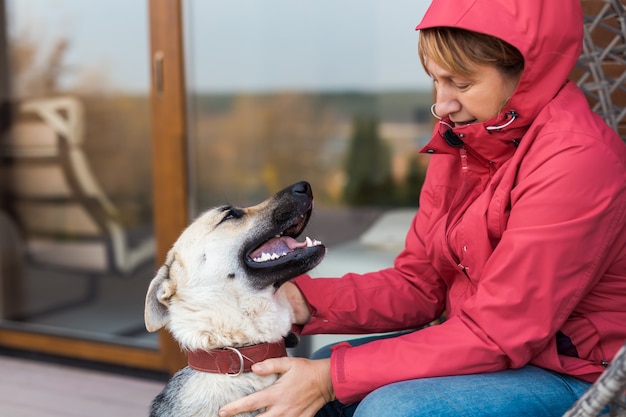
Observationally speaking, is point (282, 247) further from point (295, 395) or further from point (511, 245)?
point (511, 245)

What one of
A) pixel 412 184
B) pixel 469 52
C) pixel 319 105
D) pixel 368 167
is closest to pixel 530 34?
pixel 469 52

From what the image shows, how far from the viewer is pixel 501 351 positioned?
51.7 inches

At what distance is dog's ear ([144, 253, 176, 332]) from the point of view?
165 centimetres

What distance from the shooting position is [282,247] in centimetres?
171

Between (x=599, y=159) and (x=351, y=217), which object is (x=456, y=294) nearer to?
(x=599, y=159)

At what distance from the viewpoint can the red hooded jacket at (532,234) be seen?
1.27m

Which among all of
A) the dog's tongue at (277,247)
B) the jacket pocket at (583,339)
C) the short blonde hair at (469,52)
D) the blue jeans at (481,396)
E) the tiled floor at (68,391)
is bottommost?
the tiled floor at (68,391)

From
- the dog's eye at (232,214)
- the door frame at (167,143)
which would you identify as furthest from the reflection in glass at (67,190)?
the dog's eye at (232,214)

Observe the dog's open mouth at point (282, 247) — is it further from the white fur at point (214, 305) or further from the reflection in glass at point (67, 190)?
the reflection in glass at point (67, 190)

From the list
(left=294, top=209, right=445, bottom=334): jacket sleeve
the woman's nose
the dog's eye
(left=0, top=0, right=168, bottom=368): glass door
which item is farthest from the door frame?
the woman's nose

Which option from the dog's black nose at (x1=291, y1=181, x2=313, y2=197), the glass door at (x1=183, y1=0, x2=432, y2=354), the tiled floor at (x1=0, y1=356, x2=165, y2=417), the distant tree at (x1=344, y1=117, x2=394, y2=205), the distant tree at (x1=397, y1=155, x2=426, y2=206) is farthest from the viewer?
the distant tree at (x1=344, y1=117, x2=394, y2=205)

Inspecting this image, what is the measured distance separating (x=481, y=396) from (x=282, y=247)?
0.61 metres

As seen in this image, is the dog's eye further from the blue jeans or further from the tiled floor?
the tiled floor

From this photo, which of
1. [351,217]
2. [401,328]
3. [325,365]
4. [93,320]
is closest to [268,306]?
[325,365]
